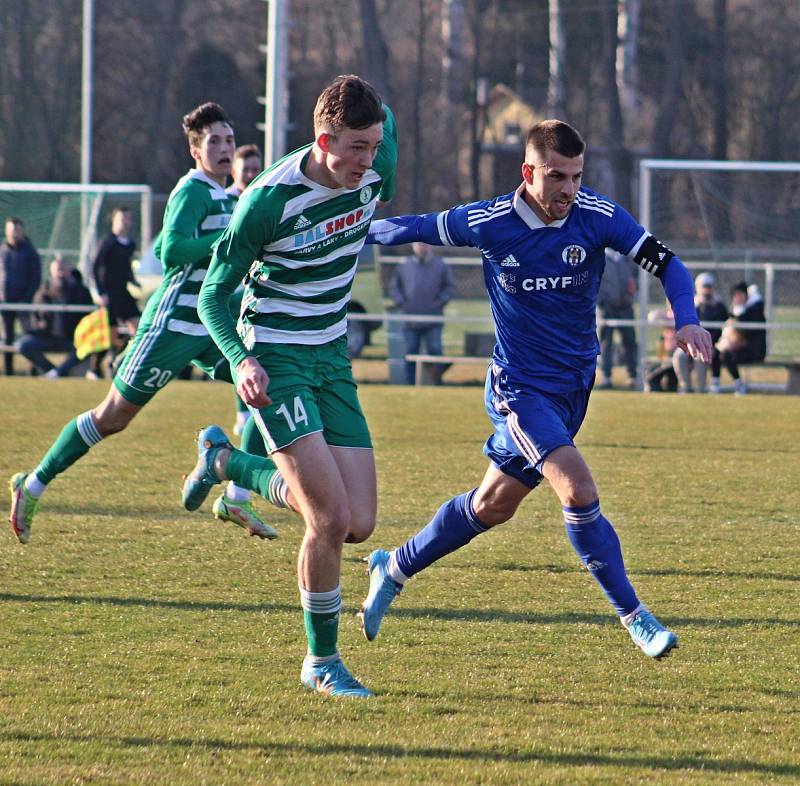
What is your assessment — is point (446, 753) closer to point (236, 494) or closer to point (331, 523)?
point (331, 523)

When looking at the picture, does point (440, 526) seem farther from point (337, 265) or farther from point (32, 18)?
point (32, 18)

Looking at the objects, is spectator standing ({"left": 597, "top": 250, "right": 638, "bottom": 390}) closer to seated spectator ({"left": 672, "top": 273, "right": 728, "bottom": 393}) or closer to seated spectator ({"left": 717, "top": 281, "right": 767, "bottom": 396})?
seated spectator ({"left": 672, "top": 273, "right": 728, "bottom": 393})

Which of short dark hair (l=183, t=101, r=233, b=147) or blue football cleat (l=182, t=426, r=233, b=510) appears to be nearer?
blue football cleat (l=182, t=426, r=233, b=510)

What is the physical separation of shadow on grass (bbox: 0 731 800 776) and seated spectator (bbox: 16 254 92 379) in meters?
13.6

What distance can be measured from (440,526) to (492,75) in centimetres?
3825

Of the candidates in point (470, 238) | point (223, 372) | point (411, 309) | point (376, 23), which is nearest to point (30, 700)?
point (470, 238)

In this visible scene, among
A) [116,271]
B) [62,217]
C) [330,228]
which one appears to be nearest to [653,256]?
[330,228]

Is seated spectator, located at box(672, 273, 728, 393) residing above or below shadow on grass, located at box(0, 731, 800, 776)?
above

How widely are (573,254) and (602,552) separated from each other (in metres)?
1.04

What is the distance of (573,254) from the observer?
5.05m

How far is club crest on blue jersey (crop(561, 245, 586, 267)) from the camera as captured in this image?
504 centimetres

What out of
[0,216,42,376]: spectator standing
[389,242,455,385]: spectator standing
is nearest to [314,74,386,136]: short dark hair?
[389,242,455,385]: spectator standing

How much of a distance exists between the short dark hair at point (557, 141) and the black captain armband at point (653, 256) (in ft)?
1.30

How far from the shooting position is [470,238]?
16.8 feet
